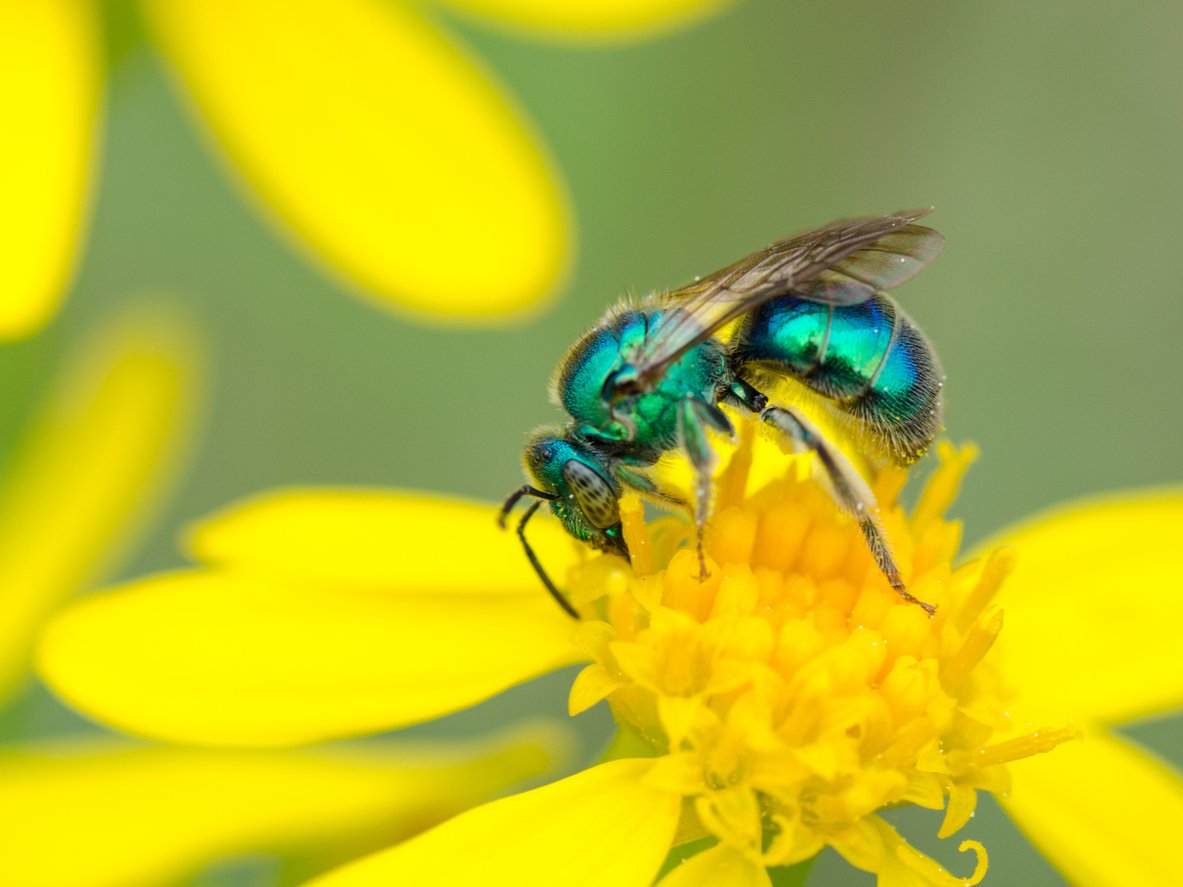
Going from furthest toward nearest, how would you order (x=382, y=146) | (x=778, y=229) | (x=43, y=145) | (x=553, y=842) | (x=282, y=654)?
(x=778, y=229) → (x=382, y=146) → (x=43, y=145) → (x=282, y=654) → (x=553, y=842)

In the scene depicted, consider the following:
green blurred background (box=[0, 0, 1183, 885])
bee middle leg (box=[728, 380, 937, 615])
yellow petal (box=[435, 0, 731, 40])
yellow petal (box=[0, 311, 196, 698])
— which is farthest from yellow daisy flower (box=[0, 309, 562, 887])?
green blurred background (box=[0, 0, 1183, 885])

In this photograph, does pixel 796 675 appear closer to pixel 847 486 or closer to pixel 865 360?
pixel 847 486

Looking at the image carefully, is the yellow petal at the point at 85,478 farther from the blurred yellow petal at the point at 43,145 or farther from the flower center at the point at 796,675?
the flower center at the point at 796,675

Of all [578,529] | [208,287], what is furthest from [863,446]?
[208,287]

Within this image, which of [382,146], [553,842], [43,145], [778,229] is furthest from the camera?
[778,229]

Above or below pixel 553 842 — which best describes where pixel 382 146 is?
above

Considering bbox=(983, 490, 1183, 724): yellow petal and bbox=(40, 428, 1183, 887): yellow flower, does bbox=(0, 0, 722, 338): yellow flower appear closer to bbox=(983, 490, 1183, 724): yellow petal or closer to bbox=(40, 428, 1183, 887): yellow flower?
bbox=(40, 428, 1183, 887): yellow flower

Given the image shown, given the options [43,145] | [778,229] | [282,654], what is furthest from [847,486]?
[778,229]

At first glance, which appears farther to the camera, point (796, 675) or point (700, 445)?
point (700, 445)

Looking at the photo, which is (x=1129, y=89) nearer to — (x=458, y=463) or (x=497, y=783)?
(x=458, y=463)
